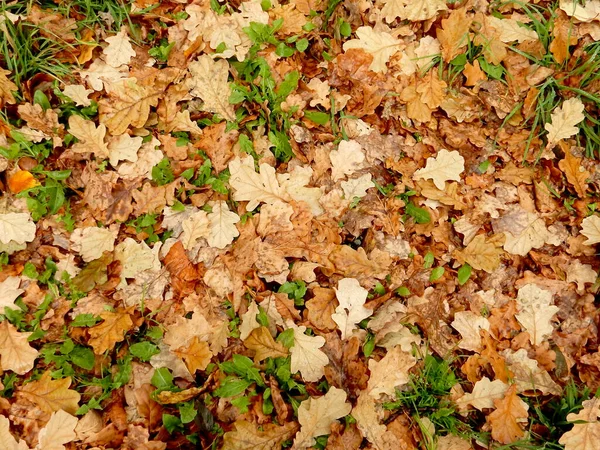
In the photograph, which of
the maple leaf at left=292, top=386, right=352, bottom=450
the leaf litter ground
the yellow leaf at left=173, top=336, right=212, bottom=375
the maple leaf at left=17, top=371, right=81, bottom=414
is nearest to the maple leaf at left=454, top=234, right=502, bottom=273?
the leaf litter ground

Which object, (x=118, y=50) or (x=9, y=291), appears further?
(x=118, y=50)

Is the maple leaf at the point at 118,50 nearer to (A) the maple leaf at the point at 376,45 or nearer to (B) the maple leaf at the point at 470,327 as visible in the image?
(A) the maple leaf at the point at 376,45

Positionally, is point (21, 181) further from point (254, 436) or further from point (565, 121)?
point (565, 121)

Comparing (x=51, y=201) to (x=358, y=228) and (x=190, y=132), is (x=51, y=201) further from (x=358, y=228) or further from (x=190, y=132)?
(x=358, y=228)

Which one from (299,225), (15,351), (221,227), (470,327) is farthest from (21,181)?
(470,327)

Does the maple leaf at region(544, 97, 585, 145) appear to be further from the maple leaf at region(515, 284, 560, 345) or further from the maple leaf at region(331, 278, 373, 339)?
the maple leaf at region(331, 278, 373, 339)

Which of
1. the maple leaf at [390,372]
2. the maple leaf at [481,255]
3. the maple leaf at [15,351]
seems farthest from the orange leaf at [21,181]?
the maple leaf at [481,255]
